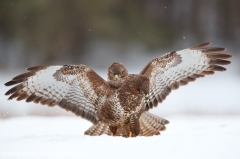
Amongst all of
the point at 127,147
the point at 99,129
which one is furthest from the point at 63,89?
the point at 127,147

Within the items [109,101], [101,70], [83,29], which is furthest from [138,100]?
[83,29]

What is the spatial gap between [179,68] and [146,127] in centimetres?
88

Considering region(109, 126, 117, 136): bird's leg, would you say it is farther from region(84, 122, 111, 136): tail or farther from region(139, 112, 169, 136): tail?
region(139, 112, 169, 136): tail

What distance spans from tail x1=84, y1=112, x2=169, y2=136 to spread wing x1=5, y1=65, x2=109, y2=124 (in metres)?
0.10

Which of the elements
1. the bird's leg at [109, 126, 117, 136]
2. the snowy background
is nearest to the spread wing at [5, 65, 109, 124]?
the bird's leg at [109, 126, 117, 136]

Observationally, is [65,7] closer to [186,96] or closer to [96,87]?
[186,96]

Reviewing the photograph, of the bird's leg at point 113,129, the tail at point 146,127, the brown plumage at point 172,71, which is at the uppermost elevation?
the brown plumage at point 172,71

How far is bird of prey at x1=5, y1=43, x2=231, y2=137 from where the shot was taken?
17.0 feet

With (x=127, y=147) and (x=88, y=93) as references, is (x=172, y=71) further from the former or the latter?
(x=127, y=147)

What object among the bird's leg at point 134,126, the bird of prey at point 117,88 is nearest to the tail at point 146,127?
the bird of prey at point 117,88

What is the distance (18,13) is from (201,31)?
5603 millimetres

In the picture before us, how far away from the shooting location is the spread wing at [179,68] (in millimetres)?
5629

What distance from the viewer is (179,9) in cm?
1411

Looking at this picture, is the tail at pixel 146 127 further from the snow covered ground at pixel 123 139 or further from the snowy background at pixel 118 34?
the snowy background at pixel 118 34
